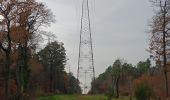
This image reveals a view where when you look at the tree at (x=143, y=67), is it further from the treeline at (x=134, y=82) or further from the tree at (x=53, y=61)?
the tree at (x=53, y=61)

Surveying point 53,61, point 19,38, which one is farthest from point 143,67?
point 19,38

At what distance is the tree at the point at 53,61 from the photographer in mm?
110988

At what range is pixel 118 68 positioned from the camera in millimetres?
97375

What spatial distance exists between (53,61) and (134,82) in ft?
91.6

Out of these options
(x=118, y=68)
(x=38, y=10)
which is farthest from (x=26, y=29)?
(x=118, y=68)

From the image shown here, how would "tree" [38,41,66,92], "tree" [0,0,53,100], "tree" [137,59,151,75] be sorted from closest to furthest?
1. "tree" [0,0,53,100]
2. "tree" [38,41,66,92]
3. "tree" [137,59,151,75]

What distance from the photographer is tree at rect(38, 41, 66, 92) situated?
111 m

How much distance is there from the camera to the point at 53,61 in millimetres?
112750

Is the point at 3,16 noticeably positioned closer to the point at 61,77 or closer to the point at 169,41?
the point at 169,41

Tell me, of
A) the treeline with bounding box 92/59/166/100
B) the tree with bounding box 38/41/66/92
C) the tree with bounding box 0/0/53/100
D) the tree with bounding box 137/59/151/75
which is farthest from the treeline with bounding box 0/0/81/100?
the tree with bounding box 137/59/151/75

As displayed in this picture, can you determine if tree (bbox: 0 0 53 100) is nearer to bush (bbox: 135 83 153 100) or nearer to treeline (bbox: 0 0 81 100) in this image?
treeline (bbox: 0 0 81 100)

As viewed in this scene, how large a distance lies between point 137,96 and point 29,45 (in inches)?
669

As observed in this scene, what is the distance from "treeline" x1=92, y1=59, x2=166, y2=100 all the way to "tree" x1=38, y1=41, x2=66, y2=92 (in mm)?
11084

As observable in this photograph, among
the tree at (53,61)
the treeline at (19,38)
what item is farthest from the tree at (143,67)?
the treeline at (19,38)
